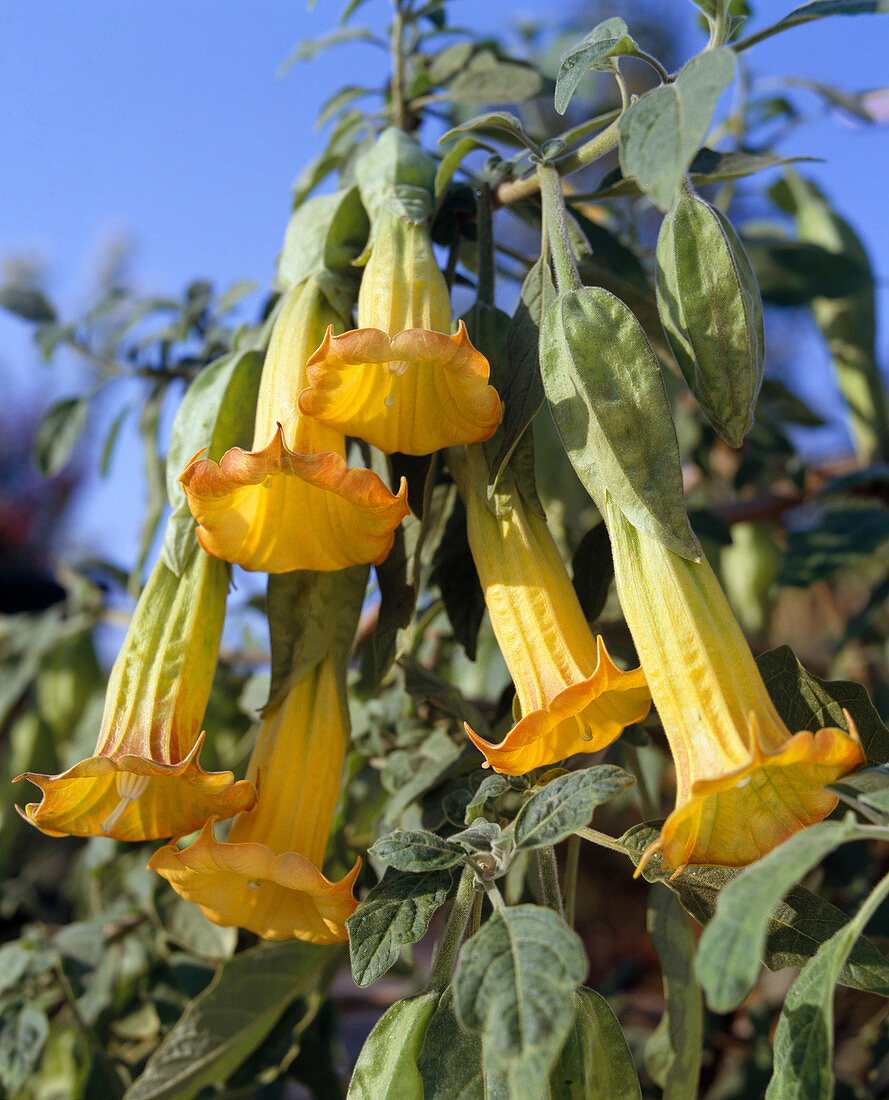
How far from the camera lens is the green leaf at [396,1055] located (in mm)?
461

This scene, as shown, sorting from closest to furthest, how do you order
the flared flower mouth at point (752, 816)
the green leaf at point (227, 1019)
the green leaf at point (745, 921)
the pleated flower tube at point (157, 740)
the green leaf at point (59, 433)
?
the green leaf at point (745, 921) → the flared flower mouth at point (752, 816) → the pleated flower tube at point (157, 740) → the green leaf at point (227, 1019) → the green leaf at point (59, 433)

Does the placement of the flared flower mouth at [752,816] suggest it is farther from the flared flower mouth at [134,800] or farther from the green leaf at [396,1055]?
the flared flower mouth at [134,800]

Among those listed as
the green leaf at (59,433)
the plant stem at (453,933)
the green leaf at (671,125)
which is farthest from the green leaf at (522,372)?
the green leaf at (59,433)

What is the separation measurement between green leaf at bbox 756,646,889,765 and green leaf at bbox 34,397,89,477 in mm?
932

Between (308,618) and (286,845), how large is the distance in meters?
0.15

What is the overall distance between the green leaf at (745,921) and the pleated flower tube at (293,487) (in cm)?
27

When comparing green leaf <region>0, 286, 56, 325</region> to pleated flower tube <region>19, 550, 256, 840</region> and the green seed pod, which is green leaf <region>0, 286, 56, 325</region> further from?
the green seed pod

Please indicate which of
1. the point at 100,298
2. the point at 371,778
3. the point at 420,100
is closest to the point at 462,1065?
the point at 371,778

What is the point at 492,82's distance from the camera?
90 cm

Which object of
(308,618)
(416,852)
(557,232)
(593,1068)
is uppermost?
(557,232)

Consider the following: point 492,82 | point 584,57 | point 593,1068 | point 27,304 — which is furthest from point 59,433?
point 593,1068

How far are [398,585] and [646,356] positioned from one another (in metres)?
0.25

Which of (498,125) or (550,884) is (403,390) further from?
(550,884)

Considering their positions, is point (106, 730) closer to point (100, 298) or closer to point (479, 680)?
point (479, 680)
